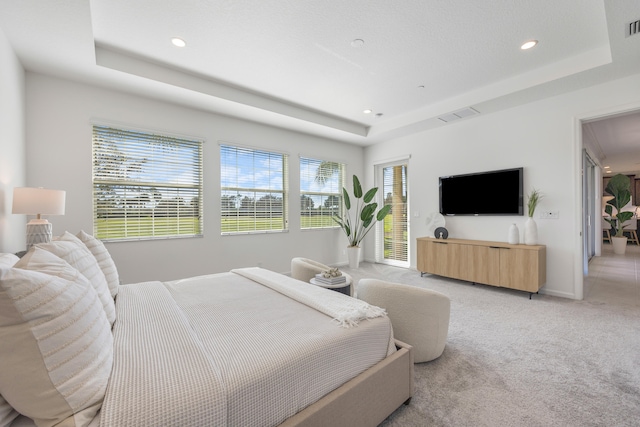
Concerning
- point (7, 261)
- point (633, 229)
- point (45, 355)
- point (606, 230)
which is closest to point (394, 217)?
point (7, 261)

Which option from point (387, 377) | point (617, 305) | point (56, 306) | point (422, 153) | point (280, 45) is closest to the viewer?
point (56, 306)

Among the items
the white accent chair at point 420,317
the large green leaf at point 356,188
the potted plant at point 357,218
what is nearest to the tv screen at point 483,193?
the potted plant at point 357,218

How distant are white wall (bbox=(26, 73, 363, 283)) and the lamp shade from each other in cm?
100

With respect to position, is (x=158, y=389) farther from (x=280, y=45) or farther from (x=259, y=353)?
(x=280, y=45)

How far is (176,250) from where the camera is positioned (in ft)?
12.2

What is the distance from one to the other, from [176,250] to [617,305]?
5508mm

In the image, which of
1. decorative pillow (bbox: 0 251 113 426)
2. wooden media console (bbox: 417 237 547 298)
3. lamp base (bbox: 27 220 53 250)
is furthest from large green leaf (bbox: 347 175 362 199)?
decorative pillow (bbox: 0 251 113 426)

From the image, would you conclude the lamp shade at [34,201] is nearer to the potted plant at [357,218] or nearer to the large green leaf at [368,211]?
the potted plant at [357,218]

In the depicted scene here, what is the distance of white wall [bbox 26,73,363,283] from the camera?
116 inches

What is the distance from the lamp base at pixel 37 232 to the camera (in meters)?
2.24

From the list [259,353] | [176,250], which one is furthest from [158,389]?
[176,250]

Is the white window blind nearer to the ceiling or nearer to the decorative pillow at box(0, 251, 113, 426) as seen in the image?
the ceiling

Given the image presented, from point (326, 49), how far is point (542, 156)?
10.7 feet

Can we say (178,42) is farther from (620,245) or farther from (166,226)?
(620,245)
